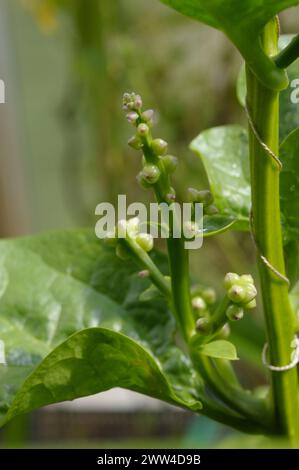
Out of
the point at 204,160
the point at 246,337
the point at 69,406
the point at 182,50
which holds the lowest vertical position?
the point at 69,406

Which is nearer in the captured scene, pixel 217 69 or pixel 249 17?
pixel 249 17

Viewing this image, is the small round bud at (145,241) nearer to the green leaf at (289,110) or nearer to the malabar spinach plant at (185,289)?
the malabar spinach plant at (185,289)

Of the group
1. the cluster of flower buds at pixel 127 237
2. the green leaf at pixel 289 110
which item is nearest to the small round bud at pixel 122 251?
the cluster of flower buds at pixel 127 237

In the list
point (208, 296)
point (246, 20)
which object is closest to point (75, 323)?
point (208, 296)
